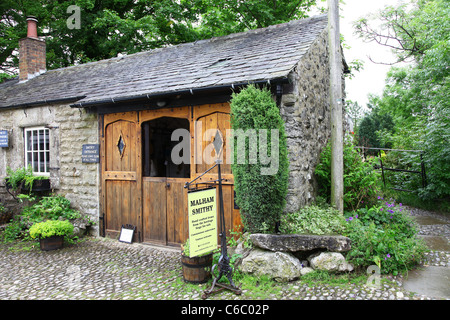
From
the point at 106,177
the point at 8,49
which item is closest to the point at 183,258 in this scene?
the point at 106,177

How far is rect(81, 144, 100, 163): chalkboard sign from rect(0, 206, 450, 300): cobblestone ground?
191 cm

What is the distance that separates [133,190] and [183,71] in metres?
2.79

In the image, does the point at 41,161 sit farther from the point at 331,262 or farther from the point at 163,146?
the point at 331,262

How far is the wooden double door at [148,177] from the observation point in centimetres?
580

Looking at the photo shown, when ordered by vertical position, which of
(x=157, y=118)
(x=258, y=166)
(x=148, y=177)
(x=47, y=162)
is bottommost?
(x=148, y=177)

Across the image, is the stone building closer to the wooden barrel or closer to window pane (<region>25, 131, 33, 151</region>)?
window pane (<region>25, 131, 33, 151</region>)

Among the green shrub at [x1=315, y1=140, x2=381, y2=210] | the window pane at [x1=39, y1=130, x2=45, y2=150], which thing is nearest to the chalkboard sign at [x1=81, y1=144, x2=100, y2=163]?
the window pane at [x1=39, y1=130, x2=45, y2=150]

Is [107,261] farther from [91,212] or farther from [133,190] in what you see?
[91,212]

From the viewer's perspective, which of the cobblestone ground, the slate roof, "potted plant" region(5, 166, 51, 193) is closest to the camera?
the cobblestone ground

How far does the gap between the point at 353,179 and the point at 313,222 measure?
5.84 ft

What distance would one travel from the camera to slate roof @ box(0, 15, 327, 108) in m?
5.73

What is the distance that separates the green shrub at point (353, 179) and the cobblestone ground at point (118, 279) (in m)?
1.47

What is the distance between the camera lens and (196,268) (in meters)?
4.39

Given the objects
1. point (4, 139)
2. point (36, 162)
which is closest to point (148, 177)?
point (36, 162)
